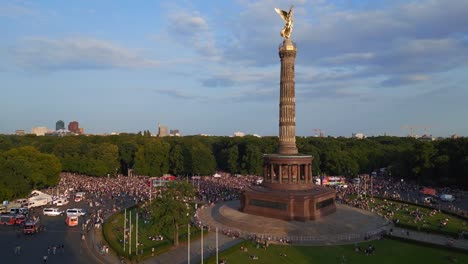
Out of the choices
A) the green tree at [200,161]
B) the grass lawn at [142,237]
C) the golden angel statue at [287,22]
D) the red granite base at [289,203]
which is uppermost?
the golden angel statue at [287,22]

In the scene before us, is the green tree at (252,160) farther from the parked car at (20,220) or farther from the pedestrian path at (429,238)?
the parked car at (20,220)

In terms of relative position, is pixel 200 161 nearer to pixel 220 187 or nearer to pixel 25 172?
pixel 220 187

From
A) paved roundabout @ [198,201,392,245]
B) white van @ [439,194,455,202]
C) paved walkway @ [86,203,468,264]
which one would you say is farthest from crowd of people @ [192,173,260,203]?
white van @ [439,194,455,202]

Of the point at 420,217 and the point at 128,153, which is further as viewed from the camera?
the point at 128,153

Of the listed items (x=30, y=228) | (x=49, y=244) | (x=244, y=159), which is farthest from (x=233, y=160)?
(x=49, y=244)

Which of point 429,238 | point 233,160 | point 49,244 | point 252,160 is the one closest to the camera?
point 49,244

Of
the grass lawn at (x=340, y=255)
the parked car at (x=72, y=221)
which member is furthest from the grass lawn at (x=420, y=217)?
the parked car at (x=72, y=221)

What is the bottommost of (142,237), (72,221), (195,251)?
(195,251)
